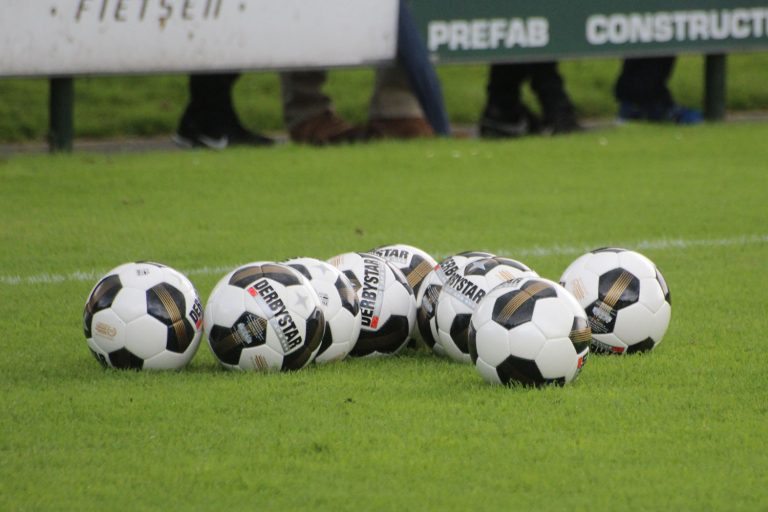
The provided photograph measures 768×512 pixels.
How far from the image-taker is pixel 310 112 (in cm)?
1543

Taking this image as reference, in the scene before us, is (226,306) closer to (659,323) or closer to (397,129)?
(659,323)

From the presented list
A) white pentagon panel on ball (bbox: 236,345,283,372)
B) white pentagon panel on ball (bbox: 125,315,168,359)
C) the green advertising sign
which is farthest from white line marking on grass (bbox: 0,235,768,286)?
the green advertising sign

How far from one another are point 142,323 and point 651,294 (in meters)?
2.57

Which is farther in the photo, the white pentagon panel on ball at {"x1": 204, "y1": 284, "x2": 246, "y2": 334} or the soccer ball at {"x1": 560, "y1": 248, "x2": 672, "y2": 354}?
the soccer ball at {"x1": 560, "y1": 248, "x2": 672, "y2": 354}

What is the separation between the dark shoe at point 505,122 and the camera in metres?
16.2

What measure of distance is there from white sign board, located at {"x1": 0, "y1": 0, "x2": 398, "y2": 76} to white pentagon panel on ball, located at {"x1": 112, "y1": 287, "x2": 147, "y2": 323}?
7.65 metres

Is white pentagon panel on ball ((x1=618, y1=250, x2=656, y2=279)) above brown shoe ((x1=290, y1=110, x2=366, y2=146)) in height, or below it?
above

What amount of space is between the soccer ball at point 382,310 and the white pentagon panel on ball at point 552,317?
1011 mm

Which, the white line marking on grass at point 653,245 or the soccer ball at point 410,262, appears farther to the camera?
the white line marking on grass at point 653,245

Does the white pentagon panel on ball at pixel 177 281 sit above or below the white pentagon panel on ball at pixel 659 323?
above

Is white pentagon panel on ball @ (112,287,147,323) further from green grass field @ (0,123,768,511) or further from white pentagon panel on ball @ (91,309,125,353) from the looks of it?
green grass field @ (0,123,768,511)

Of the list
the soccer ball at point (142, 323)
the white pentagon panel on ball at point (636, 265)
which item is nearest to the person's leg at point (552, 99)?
the white pentagon panel on ball at point (636, 265)

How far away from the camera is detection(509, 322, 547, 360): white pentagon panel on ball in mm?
6137

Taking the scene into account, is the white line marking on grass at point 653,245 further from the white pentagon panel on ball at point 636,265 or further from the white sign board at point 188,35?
the white sign board at point 188,35
